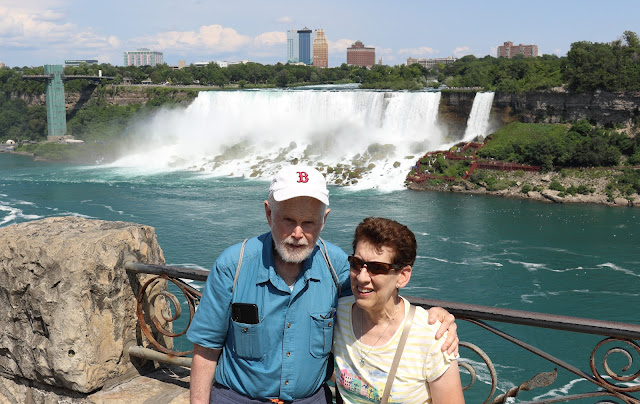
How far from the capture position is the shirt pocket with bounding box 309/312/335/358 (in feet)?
6.92

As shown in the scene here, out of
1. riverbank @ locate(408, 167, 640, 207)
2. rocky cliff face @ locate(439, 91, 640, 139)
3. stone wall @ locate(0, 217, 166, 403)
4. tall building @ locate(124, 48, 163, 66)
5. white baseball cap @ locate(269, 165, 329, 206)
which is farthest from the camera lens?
tall building @ locate(124, 48, 163, 66)

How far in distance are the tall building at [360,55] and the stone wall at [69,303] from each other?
159175mm

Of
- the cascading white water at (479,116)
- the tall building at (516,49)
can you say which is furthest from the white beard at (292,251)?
the tall building at (516,49)

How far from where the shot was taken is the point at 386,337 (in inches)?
79.9

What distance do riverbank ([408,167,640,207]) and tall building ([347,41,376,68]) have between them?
132906mm

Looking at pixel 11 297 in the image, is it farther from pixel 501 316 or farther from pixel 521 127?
pixel 521 127

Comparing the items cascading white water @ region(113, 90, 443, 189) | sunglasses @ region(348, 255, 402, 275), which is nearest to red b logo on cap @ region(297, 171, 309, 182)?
sunglasses @ region(348, 255, 402, 275)

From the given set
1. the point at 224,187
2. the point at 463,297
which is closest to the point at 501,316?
the point at 463,297

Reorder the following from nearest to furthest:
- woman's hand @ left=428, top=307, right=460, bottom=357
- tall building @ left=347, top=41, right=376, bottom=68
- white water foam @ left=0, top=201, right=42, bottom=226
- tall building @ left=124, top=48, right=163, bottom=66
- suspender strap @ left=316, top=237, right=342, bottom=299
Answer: woman's hand @ left=428, top=307, right=460, bottom=357 < suspender strap @ left=316, top=237, right=342, bottom=299 < white water foam @ left=0, top=201, right=42, bottom=226 < tall building @ left=347, top=41, right=376, bottom=68 < tall building @ left=124, top=48, right=163, bottom=66

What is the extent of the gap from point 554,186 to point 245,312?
27.3 m

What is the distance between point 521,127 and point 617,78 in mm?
4915

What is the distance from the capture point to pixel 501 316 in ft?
7.27

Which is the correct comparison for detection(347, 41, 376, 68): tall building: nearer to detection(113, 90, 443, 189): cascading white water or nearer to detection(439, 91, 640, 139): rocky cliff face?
detection(113, 90, 443, 189): cascading white water

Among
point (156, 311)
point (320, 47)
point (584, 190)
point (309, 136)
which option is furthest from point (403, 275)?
point (320, 47)
